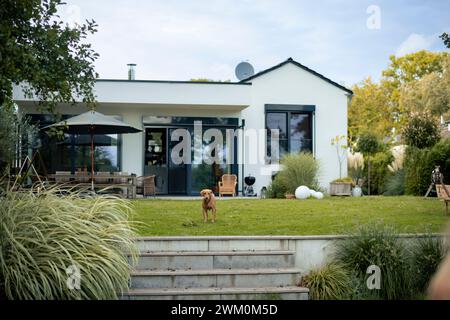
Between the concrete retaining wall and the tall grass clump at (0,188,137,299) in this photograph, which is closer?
the tall grass clump at (0,188,137,299)

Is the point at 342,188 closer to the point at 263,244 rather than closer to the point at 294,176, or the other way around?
the point at 294,176

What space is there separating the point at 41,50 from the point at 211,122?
39.5ft

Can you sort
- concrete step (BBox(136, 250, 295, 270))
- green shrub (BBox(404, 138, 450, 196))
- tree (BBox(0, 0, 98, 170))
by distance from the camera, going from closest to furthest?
tree (BBox(0, 0, 98, 170)) → concrete step (BBox(136, 250, 295, 270)) → green shrub (BBox(404, 138, 450, 196))

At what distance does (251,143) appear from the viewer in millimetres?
17938

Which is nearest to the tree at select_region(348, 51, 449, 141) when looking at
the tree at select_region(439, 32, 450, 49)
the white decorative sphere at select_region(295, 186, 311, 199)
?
the white decorative sphere at select_region(295, 186, 311, 199)

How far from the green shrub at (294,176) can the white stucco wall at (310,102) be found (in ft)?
9.80

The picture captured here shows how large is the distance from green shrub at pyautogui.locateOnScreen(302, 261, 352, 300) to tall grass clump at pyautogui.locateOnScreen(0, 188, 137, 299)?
6.74ft

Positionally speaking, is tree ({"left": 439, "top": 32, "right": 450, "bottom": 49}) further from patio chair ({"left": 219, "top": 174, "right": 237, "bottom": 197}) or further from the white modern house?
the white modern house

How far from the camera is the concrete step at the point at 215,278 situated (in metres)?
5.51

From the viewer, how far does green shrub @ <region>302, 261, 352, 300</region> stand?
5.60 m

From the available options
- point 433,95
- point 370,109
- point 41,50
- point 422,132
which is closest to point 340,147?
point 422,132

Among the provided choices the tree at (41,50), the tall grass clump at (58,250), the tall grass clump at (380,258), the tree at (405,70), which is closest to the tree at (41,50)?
the tree at (41,50)

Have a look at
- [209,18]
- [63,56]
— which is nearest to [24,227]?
[63,56]
